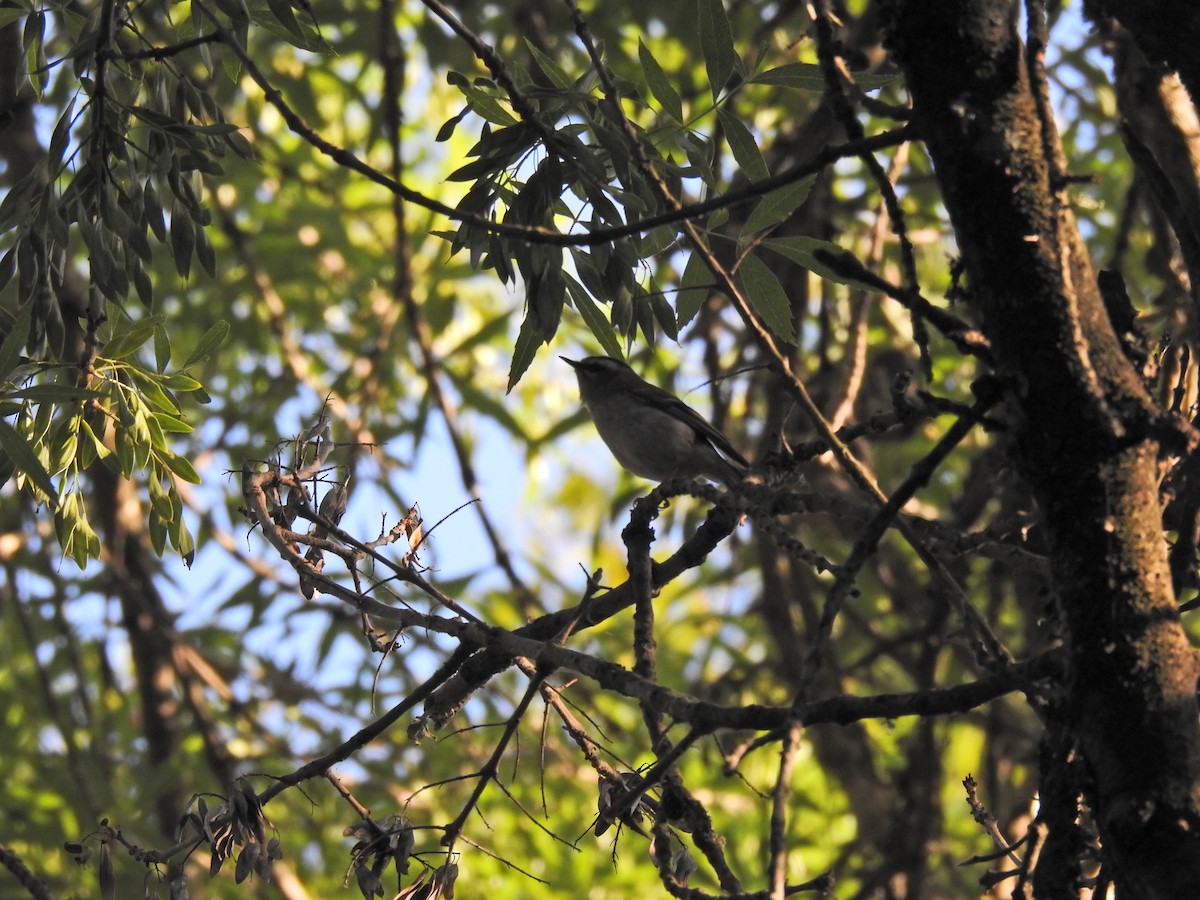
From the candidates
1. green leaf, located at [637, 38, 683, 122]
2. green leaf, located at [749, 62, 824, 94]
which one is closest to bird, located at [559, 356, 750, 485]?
green leaf, located at [749, 62, 824, 94]

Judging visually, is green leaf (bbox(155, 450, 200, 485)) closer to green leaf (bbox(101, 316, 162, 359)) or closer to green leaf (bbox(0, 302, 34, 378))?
green leaf (bbox(101, 316, 162, 359))

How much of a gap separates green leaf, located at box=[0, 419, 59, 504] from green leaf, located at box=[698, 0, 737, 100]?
4.61 feet

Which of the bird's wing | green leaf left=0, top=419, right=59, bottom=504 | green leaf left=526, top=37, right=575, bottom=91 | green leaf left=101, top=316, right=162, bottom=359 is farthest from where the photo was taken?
the bird's wing

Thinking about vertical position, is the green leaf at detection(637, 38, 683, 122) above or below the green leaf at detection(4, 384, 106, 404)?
above

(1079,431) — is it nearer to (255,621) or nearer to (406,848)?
(406,848)

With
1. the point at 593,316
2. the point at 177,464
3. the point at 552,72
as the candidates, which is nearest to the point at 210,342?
the point at 177,464

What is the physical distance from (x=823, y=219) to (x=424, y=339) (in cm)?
193

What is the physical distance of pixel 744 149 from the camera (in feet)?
7.92

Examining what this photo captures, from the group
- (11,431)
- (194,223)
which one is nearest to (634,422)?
(194,223)

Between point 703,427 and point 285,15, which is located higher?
point 703,427

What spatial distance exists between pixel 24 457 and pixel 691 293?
50.3 inches

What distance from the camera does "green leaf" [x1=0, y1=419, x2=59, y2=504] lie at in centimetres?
219

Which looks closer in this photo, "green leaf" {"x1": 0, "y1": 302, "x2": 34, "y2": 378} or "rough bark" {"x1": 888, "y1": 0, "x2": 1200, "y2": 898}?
"rough bark" {"x1": 888, "y1": 0, "x2": 1200, "y2": 898}

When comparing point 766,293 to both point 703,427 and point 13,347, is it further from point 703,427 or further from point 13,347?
point 703,427
